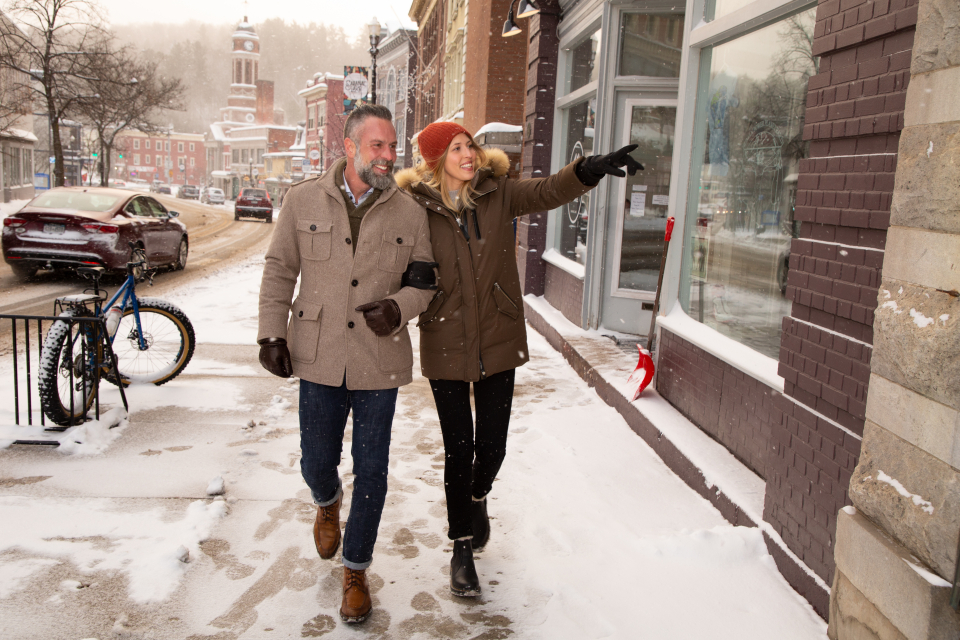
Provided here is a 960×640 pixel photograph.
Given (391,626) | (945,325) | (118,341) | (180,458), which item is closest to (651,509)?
(391,626)

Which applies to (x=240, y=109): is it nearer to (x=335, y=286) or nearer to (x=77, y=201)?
(x=77, y=201)

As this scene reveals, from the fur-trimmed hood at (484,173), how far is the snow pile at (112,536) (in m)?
1.92

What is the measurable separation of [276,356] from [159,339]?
13.1ft

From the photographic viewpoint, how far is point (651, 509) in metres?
4.18

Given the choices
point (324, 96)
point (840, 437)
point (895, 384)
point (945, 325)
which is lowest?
point (840, 437)

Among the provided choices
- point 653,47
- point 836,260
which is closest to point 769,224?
point 836,260

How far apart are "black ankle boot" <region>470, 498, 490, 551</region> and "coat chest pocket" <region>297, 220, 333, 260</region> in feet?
4.48

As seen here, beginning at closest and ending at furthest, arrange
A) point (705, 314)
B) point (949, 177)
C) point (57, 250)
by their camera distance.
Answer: point (949, 177), point (705, 314), point (57, 250)

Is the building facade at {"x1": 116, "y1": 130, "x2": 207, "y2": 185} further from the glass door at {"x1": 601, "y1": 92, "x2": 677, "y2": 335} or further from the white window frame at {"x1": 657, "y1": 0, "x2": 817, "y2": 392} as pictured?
the white window frame at {"x1": 657, "y1": 0, "x2": 817, "y2": 392}

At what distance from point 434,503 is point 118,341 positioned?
14.2 ft

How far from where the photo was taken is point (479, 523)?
11.9 feet

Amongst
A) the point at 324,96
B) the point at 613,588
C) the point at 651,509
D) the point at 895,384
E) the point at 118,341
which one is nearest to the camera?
the point at 895,384

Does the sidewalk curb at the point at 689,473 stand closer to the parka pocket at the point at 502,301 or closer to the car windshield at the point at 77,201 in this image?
the parka pocket at the point at 502,301

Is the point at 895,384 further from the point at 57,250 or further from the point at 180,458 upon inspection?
Result: the point at 57,250
